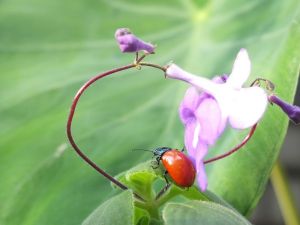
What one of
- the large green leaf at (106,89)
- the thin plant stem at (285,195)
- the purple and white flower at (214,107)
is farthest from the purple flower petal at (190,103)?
the thin plant stem at (285,195)

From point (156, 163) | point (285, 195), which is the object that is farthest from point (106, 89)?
point (156, 163)

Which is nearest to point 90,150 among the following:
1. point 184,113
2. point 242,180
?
point 242,180

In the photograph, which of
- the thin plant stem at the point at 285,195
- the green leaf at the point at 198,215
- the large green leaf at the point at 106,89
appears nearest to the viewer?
the green leaf at the point at 198,215

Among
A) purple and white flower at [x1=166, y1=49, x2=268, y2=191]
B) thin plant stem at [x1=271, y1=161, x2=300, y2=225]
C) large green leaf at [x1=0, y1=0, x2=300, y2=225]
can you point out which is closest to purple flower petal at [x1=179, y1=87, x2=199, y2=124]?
purple and white flower at [x1=166, y1=49, x2=268, y2=191]

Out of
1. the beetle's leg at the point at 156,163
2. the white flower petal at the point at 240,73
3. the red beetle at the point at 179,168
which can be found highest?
the white flower petal at the point at 240,73

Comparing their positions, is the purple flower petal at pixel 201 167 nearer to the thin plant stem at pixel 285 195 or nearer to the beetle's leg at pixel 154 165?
the beetle's leg at pixel 154 165

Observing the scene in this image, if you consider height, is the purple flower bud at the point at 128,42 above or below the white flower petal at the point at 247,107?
above
